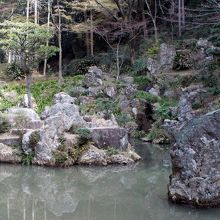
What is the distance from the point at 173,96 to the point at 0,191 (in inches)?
495

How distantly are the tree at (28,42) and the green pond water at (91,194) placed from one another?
906 cm

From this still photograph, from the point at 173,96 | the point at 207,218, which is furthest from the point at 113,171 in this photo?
the point at 173,96

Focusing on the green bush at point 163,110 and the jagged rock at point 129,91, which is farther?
the jagged rock at point 129,91

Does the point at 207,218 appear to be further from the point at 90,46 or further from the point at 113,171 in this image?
the point at 90,46

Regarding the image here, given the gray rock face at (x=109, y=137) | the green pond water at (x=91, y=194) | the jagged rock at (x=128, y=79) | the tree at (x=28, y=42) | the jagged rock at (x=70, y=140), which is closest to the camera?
the green pond water at (x=91, y=194)

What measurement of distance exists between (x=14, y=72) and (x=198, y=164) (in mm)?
22487

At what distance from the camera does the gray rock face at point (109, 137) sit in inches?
573

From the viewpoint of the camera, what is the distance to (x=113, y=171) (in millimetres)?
13320

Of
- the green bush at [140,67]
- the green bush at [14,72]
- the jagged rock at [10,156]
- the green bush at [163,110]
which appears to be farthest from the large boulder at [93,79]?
the jagged rock at [10,156]

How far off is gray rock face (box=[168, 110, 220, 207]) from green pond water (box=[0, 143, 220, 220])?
0.90ft

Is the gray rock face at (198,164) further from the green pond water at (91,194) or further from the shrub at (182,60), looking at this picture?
the shrub at (182,60)

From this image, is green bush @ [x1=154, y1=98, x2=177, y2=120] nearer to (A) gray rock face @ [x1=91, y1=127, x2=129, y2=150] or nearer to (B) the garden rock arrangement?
(B) the garden rock arrangement

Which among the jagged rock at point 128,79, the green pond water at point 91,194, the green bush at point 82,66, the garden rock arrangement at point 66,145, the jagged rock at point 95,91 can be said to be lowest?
the green pond water at point 91,194

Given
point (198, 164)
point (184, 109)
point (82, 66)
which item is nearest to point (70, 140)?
point (198, 164)
